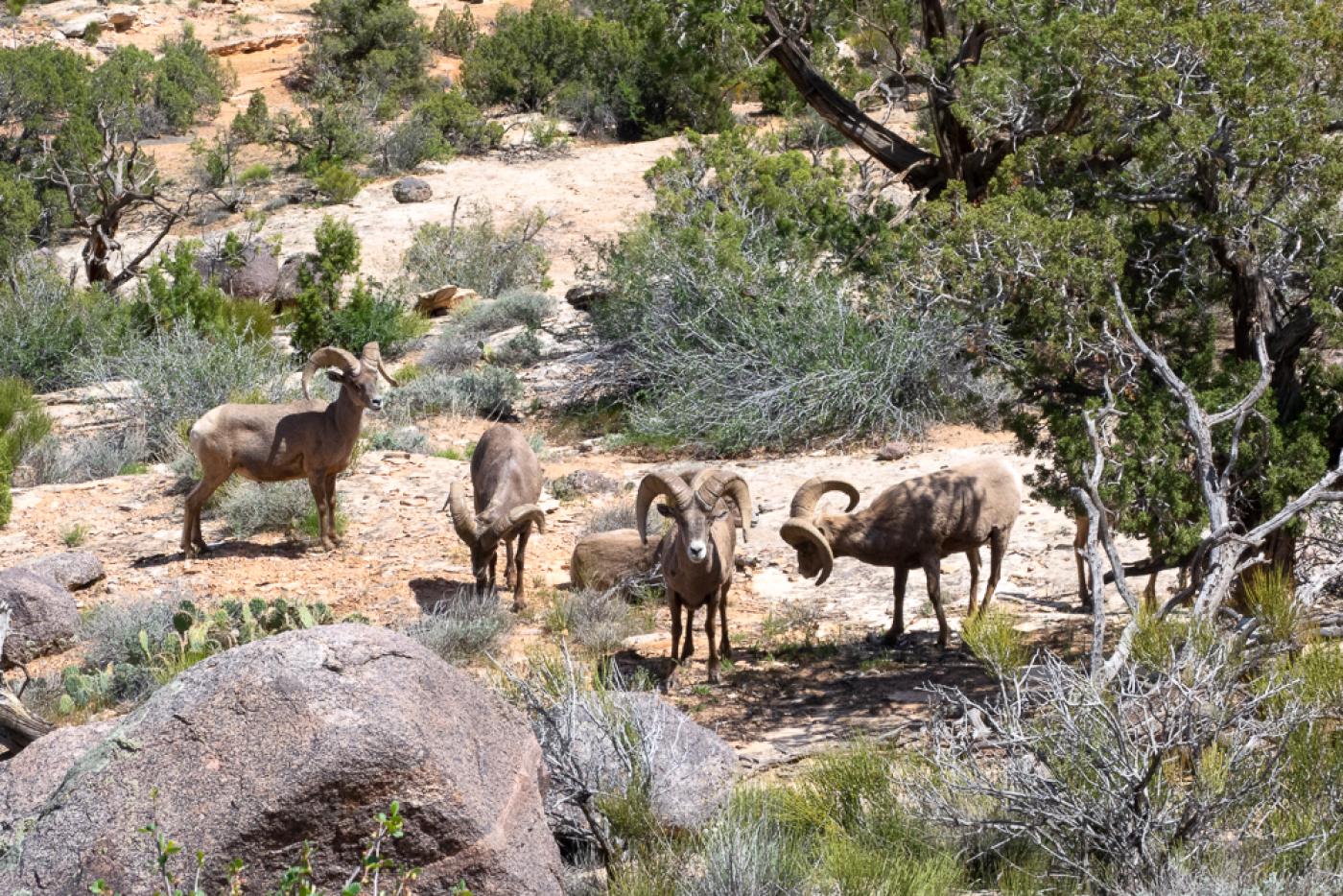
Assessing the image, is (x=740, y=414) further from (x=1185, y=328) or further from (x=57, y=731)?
(x=57, y=731)

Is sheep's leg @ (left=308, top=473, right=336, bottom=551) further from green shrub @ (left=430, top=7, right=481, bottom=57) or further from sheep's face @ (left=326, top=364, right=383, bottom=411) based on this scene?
green shrub @ (left=430, top=7, right=481, bottom=57)

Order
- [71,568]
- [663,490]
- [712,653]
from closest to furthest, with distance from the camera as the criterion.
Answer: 1. [663,490]
2. [712,653]
3. [71,568]

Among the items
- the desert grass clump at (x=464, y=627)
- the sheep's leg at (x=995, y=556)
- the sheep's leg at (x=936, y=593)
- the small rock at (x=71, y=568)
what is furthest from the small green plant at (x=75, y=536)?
the sheep's leg at (x=995, y=556)

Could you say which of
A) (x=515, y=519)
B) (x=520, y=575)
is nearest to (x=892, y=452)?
(x=520, y=575)

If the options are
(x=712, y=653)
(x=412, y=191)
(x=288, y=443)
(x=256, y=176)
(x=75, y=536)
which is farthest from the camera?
(x=256, y=176)

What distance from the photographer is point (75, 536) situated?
522 inches

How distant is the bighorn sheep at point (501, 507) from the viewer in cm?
1070

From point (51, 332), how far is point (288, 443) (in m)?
9.66

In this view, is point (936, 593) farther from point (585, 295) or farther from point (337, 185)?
point (337, 185)

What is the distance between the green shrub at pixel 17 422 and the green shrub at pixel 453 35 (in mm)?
27152

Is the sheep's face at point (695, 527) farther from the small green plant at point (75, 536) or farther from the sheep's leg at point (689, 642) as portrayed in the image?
the small green plant at point (75, 536)

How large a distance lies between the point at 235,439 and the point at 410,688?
7.95 meters

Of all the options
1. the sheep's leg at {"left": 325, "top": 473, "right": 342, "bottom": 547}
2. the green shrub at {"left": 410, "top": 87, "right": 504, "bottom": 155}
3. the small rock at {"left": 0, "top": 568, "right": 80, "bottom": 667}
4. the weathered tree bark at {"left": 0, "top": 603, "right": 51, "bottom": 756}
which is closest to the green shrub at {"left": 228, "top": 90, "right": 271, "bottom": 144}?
the green shrub at {"left": 410, "top": 87, "right": 504, "bottom": 155}

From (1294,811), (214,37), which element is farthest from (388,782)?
(214,37)
